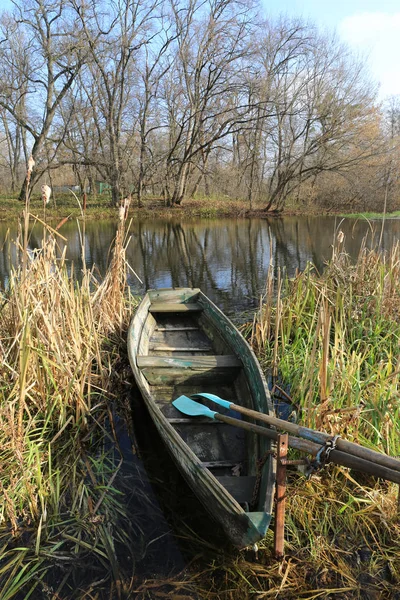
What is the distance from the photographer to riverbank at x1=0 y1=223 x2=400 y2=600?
1.88 meters

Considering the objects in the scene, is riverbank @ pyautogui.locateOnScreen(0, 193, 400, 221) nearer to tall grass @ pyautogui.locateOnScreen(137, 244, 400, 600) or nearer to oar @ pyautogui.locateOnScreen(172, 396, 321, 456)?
oar @ pyautogui.locateOnScreen(172, 396, 321, 456)

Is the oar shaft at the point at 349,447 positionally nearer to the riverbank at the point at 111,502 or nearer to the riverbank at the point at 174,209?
the riverbank at the point at 111,502

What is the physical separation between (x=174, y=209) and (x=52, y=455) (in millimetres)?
21482

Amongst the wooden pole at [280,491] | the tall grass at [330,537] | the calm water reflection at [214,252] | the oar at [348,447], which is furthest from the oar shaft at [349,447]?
the calm water reflection at [214,252]

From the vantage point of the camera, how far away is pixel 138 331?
409 centimetres

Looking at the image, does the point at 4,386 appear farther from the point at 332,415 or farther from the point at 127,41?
the point at 127,41

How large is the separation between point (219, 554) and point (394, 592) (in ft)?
2.73

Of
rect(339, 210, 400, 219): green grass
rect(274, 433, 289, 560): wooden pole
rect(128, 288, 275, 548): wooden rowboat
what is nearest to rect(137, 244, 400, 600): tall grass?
rect(274, 433, 289, 560): wooden pole

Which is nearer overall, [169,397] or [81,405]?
[81,405]

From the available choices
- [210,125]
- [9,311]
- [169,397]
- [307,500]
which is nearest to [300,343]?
[169,397]

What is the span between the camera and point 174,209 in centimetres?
2312

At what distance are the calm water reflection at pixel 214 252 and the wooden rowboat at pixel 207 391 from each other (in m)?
1.99

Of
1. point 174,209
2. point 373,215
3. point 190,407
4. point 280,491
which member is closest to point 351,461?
point 280,491

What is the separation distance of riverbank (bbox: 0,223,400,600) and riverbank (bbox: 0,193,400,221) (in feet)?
58.9
